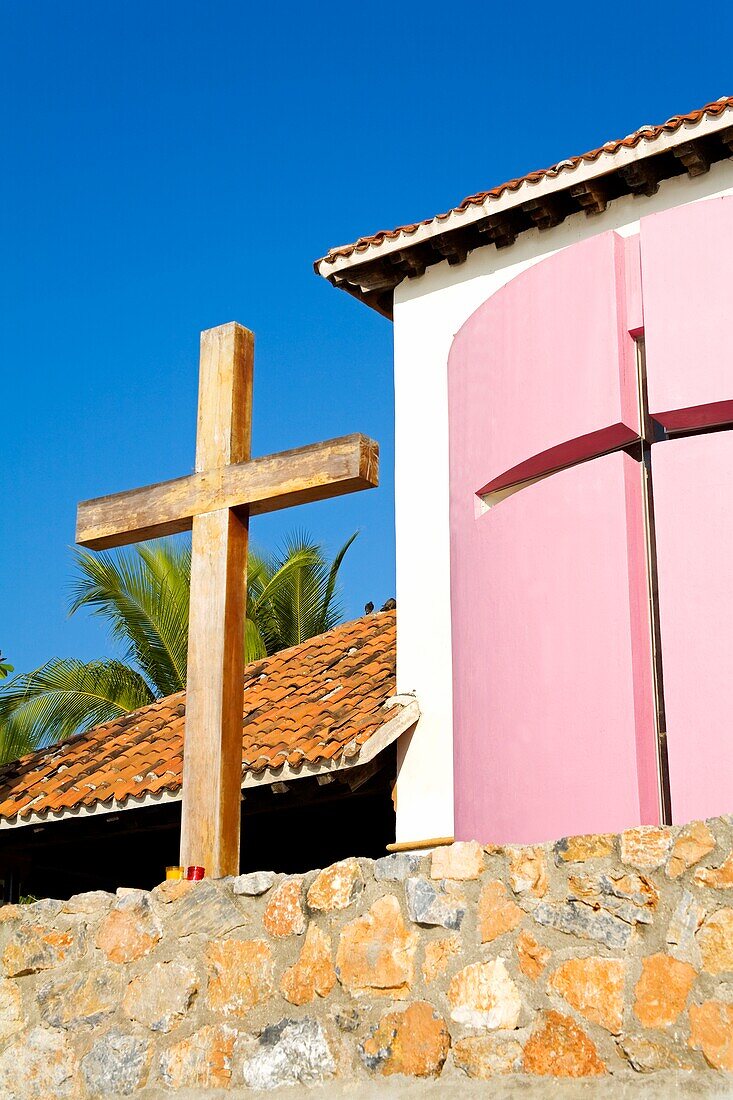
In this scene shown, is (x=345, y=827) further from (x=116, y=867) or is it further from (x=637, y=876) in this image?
(x=637, y=876)

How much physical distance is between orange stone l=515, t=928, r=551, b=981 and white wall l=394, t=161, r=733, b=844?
592cm

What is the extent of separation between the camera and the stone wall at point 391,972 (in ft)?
11.5

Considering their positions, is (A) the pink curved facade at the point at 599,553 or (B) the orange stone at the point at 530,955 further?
(A) the pink curved facade at the point at 599,553

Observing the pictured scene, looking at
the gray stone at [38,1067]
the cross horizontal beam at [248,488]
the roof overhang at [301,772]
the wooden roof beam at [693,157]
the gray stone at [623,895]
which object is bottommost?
the gray stone at [38,1067]

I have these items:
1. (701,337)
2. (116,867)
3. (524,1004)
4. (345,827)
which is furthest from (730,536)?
(116,867)

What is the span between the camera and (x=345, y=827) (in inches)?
461

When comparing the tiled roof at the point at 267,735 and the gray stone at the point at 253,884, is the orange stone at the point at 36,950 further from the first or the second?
the tiled roof at the point at 267,735

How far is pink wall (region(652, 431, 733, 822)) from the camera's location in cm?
697

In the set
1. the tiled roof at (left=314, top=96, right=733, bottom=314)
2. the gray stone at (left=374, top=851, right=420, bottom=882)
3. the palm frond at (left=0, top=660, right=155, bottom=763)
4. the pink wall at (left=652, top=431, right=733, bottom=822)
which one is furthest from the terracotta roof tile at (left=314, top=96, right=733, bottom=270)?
the palm frond at (left=0, top=660, right=155, bottom=763)

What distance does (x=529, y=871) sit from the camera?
150 inches

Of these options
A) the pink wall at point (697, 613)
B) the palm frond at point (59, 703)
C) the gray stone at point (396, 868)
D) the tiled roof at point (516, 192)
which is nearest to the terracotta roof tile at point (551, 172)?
the tiled roof at point (516, 192)

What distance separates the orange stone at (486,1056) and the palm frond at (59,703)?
18186 millimetres

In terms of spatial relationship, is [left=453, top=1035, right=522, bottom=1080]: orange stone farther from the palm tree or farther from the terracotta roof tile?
the palm tree

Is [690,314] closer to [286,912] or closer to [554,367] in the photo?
[554,367]
